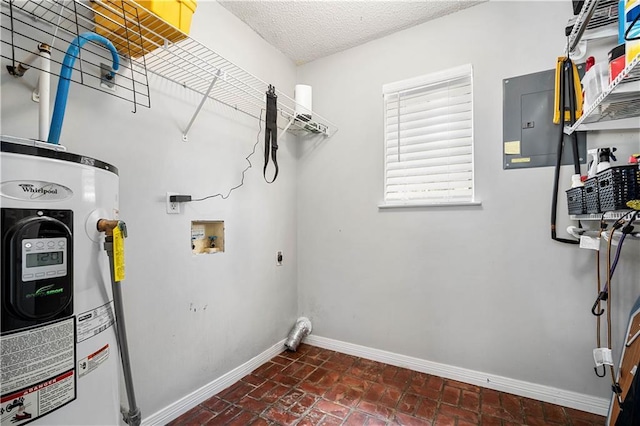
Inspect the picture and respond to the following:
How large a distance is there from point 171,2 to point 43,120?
710 millimetres

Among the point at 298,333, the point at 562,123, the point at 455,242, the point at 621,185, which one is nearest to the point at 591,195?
the point at 621,185

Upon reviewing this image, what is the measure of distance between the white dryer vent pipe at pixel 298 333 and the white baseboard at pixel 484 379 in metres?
0.18

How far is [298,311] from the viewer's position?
2711 mm

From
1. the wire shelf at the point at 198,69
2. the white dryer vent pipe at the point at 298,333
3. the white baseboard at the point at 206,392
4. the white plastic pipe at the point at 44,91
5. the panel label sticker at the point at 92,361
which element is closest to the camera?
the panel label sticker at the point at 92,361

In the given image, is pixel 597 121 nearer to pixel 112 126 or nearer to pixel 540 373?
pixel 540 373

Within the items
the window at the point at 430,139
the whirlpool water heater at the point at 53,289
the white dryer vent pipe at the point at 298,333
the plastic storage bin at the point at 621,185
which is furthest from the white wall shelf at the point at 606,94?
the white dryer vent pipe at the point at 298,333

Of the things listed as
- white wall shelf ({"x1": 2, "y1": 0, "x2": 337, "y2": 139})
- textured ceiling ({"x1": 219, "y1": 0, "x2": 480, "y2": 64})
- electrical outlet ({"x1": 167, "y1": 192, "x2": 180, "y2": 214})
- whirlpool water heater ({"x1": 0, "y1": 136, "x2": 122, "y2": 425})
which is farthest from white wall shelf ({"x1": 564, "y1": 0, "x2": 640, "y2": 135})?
electrical outlet ({"x1": 167, "y1": 192, "x2": 180, "y2": 214})

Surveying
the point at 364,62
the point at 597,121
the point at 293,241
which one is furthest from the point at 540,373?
the point at 364,62

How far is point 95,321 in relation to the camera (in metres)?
0.87

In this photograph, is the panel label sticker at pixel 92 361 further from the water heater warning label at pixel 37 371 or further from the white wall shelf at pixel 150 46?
the white wall shelf at pixel 150 46

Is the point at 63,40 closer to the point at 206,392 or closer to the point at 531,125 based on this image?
the point at 206,392

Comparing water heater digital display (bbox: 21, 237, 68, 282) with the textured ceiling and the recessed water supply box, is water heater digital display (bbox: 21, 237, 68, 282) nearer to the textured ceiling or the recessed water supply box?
the recessed water supply box

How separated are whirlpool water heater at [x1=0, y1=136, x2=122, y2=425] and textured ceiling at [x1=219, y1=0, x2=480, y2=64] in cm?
176

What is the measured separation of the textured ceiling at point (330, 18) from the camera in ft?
6.50
